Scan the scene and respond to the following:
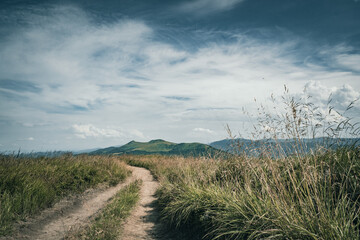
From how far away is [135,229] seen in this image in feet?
18.3

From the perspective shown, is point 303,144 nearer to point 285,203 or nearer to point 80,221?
point 285,203

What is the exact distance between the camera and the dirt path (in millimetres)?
5070

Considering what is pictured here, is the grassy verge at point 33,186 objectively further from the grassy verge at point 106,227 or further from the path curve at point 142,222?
the path curve at point 142,222

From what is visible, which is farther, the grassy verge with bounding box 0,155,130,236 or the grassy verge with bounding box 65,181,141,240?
the grassy verge with bounding box 0,155,130,236

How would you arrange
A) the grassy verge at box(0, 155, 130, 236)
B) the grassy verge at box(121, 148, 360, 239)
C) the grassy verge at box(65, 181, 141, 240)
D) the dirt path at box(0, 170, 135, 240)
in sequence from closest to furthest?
the grassy verge at box(121, 148, 360, 239)
the grassy verge at box(65, 181, 141, 240)
the dirt path at box(0, 170, 135, 240)
the grassy verge at box(0, 155, 130, 236)

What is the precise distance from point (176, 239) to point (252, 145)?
3250 mm

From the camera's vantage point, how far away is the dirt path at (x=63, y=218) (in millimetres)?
5070

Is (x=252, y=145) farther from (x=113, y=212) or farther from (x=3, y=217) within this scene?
(x=3, y=217)

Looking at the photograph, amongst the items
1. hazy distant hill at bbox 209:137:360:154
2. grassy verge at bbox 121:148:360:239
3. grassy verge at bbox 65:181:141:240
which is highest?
hazy distant hill at bbox 209:137:360:154

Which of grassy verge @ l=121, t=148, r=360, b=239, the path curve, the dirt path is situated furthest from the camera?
the path curve

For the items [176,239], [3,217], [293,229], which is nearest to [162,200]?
[176,239]

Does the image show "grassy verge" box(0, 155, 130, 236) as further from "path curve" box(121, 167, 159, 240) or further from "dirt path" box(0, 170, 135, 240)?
"path curve" box(121, 167, 159, 240)

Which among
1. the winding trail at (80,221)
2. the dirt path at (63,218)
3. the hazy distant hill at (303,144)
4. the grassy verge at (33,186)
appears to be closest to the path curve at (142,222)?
the winding trail at (80,221)

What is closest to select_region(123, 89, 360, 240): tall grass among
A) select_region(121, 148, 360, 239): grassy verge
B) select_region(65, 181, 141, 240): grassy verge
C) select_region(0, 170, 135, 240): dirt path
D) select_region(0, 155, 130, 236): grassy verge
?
select_region(121, 148, 360, 239): grassy verge
